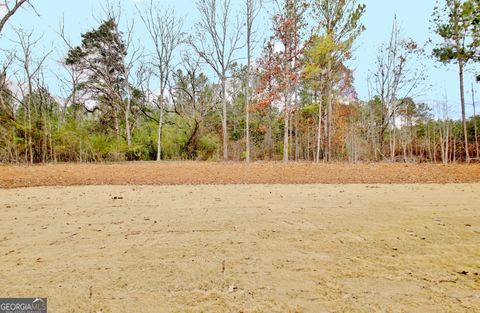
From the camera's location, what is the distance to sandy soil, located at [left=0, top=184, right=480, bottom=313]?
1399 millimetres

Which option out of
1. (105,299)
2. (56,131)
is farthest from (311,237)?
(56,131)

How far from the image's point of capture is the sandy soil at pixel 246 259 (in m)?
1.40

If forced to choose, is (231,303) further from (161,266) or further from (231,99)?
(231,99)

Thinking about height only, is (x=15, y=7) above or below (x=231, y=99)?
below

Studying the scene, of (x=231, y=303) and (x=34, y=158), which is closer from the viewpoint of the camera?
Answer: (x=231, y=303)

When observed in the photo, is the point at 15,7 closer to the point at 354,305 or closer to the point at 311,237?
the point at 311,237

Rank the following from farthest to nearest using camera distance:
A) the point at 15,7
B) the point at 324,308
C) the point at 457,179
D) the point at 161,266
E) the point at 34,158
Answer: the point at 34,158, the point at 457,179, the point at 15,7, the point at 161,266, the point at 324,308

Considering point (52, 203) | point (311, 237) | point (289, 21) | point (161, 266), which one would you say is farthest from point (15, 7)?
point (289, 21)

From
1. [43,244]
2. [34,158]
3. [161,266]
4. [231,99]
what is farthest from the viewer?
[231,99]

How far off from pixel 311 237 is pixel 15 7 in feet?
31.0

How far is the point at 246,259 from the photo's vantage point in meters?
1.94

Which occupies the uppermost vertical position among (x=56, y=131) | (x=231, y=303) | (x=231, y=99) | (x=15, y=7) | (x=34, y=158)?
(x=231, y=99)

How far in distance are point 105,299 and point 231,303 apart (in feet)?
2.25

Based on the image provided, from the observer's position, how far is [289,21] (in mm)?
13336
